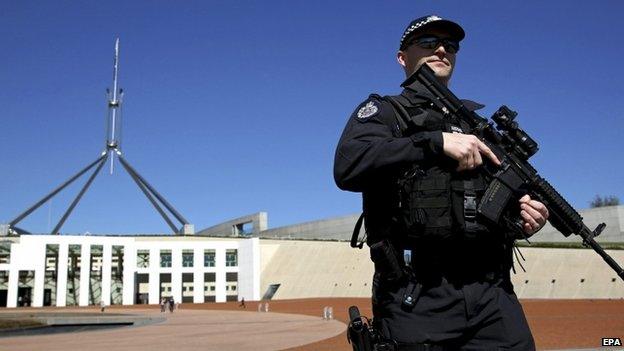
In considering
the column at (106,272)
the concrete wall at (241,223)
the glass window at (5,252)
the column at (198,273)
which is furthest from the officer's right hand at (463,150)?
the concrete wall at (241,223)

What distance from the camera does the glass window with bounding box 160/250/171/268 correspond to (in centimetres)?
5494

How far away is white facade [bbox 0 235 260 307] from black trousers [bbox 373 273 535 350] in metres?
51.7

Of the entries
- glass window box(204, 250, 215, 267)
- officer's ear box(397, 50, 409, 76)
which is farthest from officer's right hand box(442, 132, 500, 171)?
glass window box(204, 250, 215, 267)

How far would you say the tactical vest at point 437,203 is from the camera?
237 cm

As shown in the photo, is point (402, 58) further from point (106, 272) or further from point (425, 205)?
point (106, 272)

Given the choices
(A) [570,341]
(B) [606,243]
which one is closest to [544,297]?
(B) [606,243]

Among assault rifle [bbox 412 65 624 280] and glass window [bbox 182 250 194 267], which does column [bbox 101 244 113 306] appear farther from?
assault rifle [bbox 412 65 624 280]

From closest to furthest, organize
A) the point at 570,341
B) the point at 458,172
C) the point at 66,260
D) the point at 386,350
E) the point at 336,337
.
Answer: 1. the point at 386,350
2. the point at 458,172
3. the point at 570,341
4. the point at 336,337
5. the point at 66,260

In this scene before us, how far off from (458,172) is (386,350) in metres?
0.84

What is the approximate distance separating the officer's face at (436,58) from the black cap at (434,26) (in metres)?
0.03

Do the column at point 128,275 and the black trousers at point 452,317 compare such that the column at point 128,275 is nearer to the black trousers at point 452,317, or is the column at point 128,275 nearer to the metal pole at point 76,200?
the metal pole at point 76,200

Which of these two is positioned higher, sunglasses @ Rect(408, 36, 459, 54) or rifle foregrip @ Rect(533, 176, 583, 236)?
sunglasses @ Rect(408, 36, 459, 54)

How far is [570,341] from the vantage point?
1291cm

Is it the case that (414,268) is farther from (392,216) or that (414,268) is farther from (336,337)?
(336,337)
